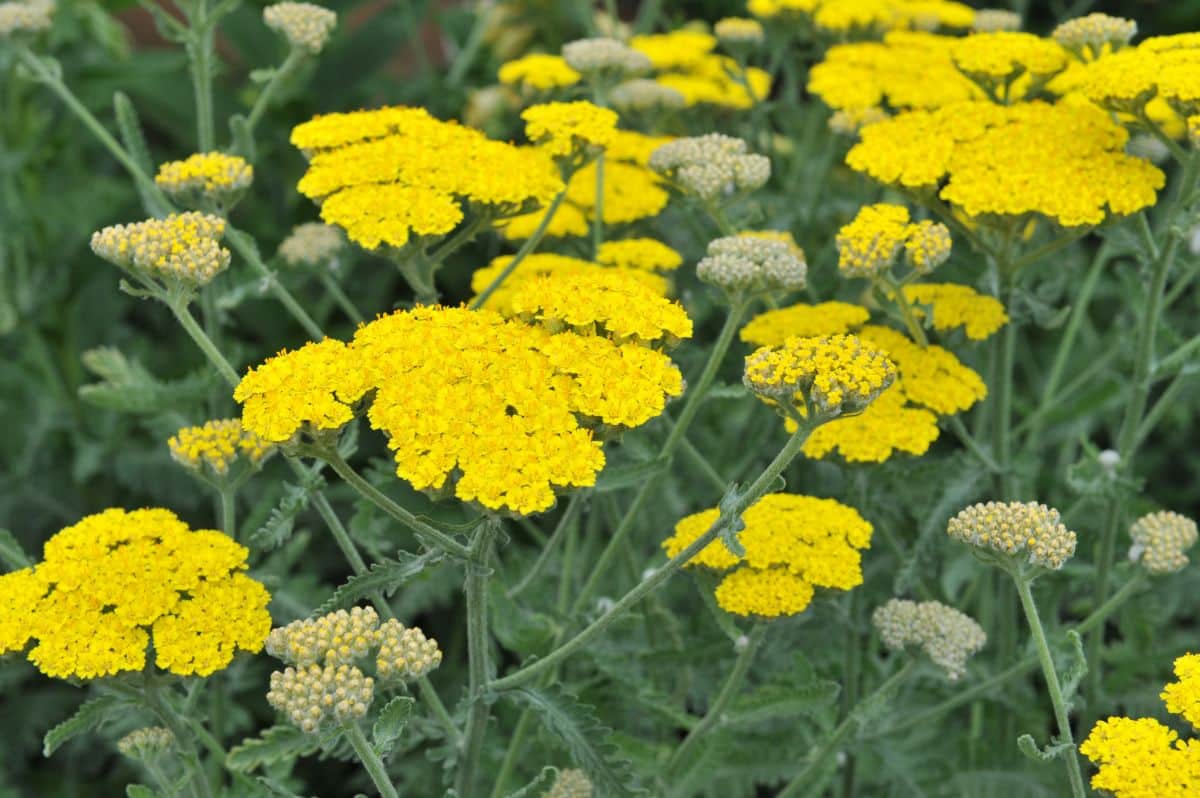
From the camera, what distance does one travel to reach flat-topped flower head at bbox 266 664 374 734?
2020 mm

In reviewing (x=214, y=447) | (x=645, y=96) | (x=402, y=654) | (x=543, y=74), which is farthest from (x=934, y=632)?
(x=543, y=74)

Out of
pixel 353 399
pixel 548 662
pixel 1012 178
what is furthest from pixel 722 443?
pixel 353 399

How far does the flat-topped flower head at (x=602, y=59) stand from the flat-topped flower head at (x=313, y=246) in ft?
2.37

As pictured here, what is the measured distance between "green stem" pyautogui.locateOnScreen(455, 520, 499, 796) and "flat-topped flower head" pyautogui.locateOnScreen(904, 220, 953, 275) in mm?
1079

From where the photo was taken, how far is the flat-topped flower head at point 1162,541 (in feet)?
9.20

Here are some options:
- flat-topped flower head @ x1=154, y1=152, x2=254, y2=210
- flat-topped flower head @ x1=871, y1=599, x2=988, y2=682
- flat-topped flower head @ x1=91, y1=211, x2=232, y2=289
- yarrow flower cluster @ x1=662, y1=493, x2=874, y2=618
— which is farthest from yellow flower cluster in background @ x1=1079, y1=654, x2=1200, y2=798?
flat-topped flower head @ x1=154, y1=152, x2=254, y2=210

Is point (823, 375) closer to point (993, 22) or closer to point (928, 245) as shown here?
point (928, 245)

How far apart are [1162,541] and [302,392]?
1756mm

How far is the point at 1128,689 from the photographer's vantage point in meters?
3.31

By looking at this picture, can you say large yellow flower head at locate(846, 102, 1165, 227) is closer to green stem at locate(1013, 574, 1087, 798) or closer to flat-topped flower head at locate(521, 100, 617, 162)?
flat-topped flower head at locate(521, 100, 617, 162)

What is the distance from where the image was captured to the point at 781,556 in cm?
261

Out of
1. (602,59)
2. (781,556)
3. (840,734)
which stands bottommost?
(840,734)

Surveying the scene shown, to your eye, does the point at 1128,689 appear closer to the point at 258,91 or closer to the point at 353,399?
the point at 353,399

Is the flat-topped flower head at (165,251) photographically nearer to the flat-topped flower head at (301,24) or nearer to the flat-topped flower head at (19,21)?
the flat-topped flower head at (301,24)
